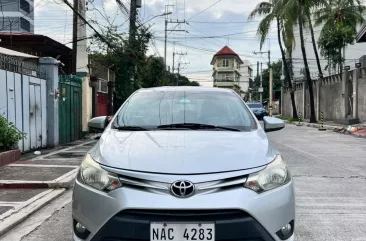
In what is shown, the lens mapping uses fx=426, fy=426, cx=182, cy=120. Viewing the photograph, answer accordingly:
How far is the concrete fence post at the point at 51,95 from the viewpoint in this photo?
12.7 metres

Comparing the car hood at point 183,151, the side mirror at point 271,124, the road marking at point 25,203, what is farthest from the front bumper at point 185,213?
the road marking at point 25,203

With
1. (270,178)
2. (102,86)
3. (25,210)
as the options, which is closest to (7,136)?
(25,210)

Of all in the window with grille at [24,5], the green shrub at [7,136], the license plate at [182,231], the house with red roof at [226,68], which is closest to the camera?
the license plate at [182,231]

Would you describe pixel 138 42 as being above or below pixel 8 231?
above

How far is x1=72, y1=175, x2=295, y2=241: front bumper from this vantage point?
290 cm

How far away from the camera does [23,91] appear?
10922 millimetres

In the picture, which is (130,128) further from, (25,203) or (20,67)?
(20,67)

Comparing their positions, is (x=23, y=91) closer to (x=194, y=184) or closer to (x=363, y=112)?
(x=194, y=184)

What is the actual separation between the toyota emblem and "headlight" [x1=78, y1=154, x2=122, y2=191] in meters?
0.41

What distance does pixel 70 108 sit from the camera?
14852mm

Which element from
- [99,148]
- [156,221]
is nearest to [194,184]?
[156,221]

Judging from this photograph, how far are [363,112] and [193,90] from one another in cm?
2181

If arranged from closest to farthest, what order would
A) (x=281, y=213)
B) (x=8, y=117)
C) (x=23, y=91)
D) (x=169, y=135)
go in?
(x=281, y=213) → (x=169, y=135) → (x=8, y=117) → (x=23, y=91)

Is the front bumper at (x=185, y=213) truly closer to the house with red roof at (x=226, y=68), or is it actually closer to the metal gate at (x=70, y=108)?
the metal gate at (x=70, y=108)
